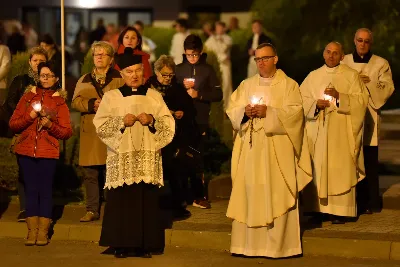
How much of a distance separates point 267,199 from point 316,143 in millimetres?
1478

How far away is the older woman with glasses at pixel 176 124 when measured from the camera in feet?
45.5

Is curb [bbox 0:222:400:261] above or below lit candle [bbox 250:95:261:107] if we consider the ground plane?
below

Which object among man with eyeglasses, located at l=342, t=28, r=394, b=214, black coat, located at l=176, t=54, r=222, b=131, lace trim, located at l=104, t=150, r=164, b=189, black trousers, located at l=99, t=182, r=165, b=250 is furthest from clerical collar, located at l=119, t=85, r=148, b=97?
man with eyeglasses, located at l=342, t=28, r=394, b=214

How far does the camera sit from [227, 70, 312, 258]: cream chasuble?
12.7m

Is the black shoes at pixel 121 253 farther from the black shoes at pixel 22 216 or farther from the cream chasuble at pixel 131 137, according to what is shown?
the black shoes at pixel 22 216

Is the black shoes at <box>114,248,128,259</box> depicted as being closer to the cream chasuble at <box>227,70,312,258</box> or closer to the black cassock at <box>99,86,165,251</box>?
the black cassock at <box>99,86,165,251</box>

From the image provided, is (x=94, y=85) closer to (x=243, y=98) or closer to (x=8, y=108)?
(x=8, y=108)

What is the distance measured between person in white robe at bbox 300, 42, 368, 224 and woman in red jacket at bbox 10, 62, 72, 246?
2.54 meters

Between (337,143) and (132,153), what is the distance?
2.37 meters

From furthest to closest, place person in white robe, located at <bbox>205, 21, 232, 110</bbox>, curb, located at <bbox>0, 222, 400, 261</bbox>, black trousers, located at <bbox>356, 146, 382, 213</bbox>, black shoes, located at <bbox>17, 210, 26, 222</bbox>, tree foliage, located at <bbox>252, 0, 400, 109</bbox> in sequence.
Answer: tree foliage, located at <bbox>252, 0, 400, 109</bbox> → person in white robe, located at <bbox>205, 21, 232, 110</bbox> → black trousers, located at <bbox>356, 146, 382, 213</bbox> → black shoes, located at <bbox>17, 210, 26, 222</bbox> → curb, located at <bbox>0, 222, 400, 261</bbox>

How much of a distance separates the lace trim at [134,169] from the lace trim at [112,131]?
0.41 feet

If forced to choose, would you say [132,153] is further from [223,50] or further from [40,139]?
[223,50]

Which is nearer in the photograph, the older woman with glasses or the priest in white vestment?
the priest in white vestment

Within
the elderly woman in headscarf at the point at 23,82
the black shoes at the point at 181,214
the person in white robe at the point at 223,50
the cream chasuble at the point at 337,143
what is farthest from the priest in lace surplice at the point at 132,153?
the person in white robe at the point at 223,50
